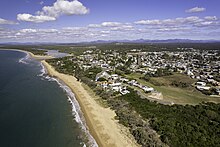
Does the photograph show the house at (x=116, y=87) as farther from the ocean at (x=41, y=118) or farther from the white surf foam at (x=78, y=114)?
the ocean at (x=41, y=118)

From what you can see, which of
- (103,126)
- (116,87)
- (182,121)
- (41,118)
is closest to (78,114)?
(41,118)

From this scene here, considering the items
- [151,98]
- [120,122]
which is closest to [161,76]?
[151,98]

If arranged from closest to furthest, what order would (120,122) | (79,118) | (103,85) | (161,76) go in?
(120,122) → (79,118) → (103,85) → (161,76)

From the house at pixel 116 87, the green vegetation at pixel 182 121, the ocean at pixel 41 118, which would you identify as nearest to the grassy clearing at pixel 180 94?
the green vegetation at pixel 182 121

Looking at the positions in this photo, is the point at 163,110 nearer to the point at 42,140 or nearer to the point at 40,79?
the point at 42,140

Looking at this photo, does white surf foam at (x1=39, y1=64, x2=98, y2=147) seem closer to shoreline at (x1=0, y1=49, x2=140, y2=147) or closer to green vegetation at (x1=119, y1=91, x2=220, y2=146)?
shoreline at (x1=0, y1=49, x2=140, y2=147)

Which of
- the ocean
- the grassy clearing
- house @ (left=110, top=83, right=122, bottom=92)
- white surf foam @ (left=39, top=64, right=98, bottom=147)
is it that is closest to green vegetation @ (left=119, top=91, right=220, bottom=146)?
the grassy clearing

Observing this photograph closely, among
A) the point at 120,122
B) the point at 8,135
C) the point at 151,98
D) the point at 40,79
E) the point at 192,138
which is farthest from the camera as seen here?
the point at 40,79
